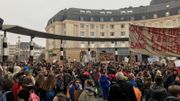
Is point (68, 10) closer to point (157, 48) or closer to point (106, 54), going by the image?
point (106, 54)

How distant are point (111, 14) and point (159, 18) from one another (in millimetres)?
18091

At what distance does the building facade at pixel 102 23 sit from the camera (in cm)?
10856

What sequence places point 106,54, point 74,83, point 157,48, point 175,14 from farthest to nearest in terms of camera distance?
1. point 175,14
2. point 106,54
3. point 157,48
4. point 74,83

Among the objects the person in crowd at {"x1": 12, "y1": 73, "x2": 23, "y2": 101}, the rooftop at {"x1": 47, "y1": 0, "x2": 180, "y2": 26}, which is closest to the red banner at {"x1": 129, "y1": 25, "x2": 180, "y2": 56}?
the person in crowd at {"x1": 12, "y1": 73, "x2": 23, "y2": 101}

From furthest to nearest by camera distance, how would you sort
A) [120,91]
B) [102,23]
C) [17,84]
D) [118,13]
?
[118,13], [102,23], [17,84], [120,91]

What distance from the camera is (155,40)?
16188 mm

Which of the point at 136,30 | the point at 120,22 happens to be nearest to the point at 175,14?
the point at 120,22

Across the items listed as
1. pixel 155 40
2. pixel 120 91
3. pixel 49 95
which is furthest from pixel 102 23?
pixel 120 91

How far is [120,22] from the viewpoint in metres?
115

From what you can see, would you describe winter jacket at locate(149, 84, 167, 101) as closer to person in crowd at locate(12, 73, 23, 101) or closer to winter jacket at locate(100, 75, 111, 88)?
person in crowd at locate(12, 73, 23, 101)

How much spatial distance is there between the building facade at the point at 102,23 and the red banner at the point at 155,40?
294 ft

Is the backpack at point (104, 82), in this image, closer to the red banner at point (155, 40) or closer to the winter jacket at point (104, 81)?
the winter jacket at point (104, 81)

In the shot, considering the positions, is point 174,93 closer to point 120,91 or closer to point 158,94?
point 158,94

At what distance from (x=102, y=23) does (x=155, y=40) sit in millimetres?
100363
